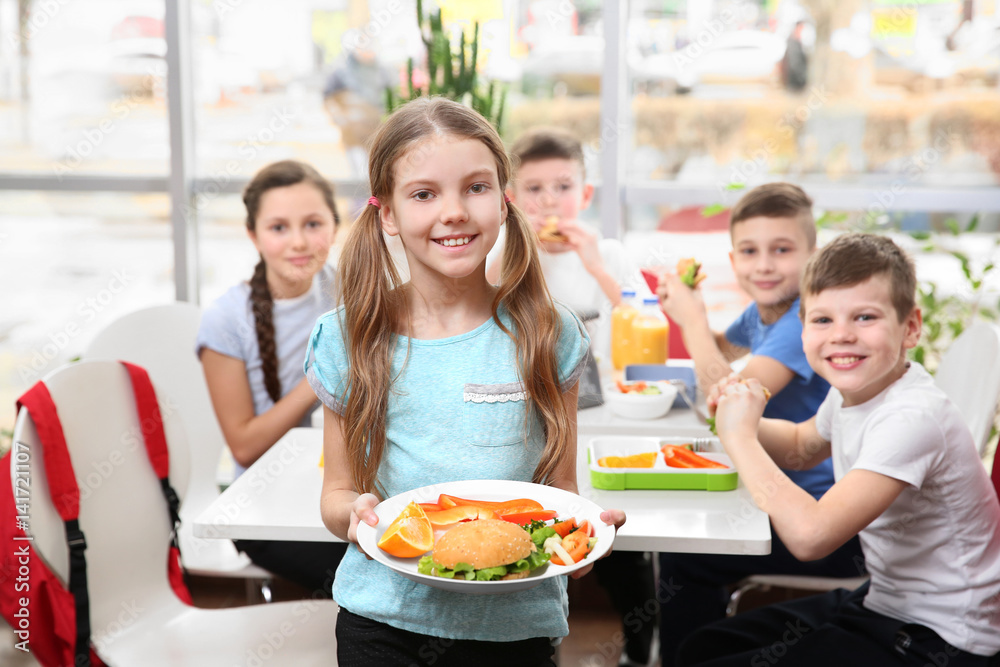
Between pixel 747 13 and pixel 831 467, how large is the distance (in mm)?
2121

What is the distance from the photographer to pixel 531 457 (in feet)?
4.14

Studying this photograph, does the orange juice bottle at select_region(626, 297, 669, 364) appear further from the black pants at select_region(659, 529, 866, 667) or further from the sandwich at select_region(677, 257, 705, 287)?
the black pants at select_region(659, 529, 866, 667)

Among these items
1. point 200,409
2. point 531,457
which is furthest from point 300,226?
point 531,457

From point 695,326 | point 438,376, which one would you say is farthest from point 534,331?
point 695,326

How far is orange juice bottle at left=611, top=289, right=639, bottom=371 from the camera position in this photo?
2197 mm

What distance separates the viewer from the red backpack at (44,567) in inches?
52.5

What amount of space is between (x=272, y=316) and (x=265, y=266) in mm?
138

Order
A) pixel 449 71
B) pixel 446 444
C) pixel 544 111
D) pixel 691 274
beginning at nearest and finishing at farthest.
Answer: pixel 446 444, pixel 691 274, pixel 449 71, pixel 544 111

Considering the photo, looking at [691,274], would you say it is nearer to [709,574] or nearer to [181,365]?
[709,574]

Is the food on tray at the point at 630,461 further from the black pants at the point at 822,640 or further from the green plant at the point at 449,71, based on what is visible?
the green plant at the point at 449,71

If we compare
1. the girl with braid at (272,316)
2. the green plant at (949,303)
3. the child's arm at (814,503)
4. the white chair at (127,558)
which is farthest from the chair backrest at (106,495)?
the green plant at (949,303)

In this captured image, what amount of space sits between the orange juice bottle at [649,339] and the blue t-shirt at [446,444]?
94 centimetres

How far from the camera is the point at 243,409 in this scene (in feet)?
6.53

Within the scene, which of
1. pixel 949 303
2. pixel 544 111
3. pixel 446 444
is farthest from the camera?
pixel 544 111
